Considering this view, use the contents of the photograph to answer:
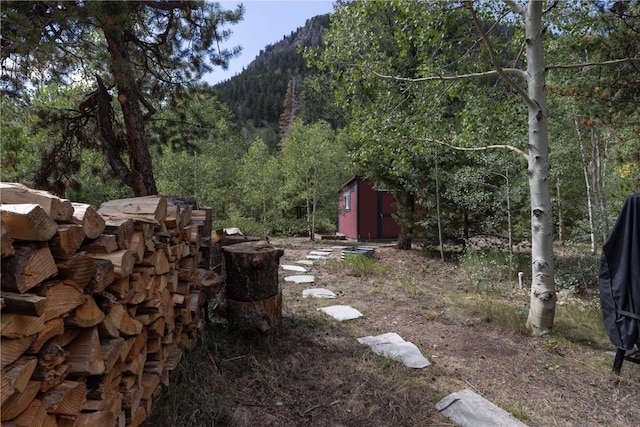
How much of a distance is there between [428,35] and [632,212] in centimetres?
288

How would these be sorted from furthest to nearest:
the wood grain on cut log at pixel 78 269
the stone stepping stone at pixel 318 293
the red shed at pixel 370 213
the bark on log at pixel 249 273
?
the red shed at pixel 370 213 → the stone stepping stone at pixel 318 293 → the bark on log at pixel 249 273 → the wood grain on cut log at pixel 78 269

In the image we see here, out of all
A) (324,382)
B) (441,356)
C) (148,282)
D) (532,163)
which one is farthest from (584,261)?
(148,282)

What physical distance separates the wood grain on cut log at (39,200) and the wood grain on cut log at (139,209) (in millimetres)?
469

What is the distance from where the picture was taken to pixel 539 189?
320 centimetres

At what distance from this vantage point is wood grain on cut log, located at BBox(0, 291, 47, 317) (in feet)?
2.93

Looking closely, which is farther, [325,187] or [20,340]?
[325,187]

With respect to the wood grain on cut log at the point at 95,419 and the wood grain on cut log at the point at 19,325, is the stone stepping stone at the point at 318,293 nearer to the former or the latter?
the wood grain on cut log at the point at 95,419

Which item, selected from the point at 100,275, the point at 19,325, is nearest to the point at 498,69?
the point at 100,275

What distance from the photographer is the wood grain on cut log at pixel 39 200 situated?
3.51ft

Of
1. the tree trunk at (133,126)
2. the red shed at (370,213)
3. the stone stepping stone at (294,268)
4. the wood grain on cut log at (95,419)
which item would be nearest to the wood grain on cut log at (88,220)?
the wood grain on cut log at (95,419)

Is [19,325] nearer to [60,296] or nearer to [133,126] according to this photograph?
[60,296]

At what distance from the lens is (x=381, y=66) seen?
196 inches

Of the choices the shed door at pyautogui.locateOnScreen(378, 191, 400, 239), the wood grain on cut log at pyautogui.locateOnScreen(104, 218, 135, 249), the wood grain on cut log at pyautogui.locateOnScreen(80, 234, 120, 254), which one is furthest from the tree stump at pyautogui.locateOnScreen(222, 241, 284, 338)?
the shed door at pyautogui.locateOnScreen(378, 191, 400, 239)

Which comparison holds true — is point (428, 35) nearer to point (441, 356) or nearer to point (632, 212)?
point (632, 212)
